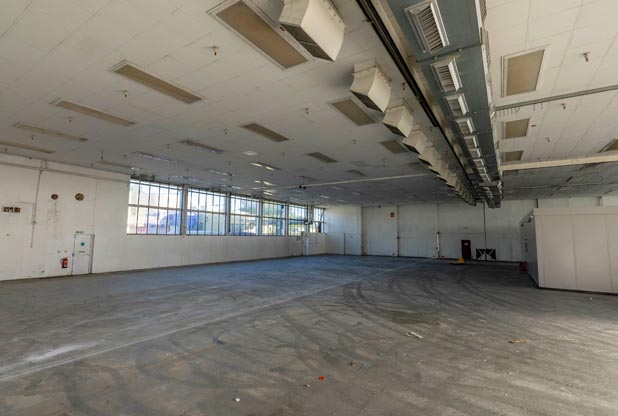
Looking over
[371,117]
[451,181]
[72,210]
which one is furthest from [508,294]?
[72,210]

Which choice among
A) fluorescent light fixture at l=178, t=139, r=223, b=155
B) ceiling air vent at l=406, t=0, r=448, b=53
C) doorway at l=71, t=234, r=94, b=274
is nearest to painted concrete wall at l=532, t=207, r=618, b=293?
ceiling air vent at l=406, t=0, r=448, b=53

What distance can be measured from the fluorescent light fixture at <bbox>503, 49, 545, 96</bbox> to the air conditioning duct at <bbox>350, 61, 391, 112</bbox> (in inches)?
69.1

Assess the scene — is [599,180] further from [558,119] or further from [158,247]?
[158,247]

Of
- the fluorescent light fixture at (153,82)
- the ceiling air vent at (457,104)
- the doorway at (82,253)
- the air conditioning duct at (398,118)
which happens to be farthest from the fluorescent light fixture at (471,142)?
the doorway at (82,253)

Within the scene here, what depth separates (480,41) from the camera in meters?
3.15

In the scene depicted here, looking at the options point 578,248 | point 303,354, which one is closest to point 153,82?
point 303,354

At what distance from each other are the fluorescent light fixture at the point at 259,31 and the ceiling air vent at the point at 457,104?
2237mm

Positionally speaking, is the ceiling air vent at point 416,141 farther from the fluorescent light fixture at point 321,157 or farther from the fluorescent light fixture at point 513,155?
the fluorescent light fixture at point 513,155

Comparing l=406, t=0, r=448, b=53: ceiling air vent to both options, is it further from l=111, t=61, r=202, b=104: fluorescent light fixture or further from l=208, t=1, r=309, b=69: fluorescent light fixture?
l=111, t=61, r=202, b=104: fluorescent light fixture

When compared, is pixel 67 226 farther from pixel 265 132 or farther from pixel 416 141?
Answer: pixel 416 141

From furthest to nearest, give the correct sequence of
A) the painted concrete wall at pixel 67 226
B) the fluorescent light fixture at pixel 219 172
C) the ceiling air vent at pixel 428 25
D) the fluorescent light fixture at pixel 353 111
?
1. the fluorescent light fixture at pixel 219 172
2. the painted concrete wall at pixel 67 226
3. the fluorescent light fixture at pixel 353 111
4. the ceiling air vent at pixel 428 25

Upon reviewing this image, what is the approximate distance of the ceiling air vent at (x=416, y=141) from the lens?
6.51 m

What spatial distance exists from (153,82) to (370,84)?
3671 mm

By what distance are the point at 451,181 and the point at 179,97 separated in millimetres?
9077
